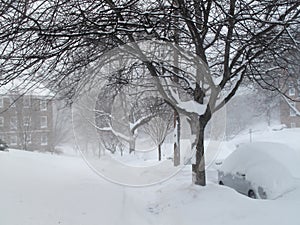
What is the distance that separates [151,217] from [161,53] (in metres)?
4.02

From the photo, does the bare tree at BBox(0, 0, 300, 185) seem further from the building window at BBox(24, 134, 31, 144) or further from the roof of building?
the building window at BBox(24, 134, 31, 144)

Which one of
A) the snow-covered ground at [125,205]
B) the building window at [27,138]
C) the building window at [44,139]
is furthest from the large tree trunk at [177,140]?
the building window at [44,139]

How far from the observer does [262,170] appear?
695 cm

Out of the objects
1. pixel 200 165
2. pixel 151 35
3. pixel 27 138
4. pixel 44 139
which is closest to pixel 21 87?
pixel 151 35

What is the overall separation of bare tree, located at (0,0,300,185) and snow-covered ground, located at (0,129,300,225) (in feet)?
4.58

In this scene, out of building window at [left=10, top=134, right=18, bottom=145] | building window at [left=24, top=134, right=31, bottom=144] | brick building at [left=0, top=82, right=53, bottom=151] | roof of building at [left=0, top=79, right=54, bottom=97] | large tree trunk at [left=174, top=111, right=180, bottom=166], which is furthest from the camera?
building window at [left=10, top=134, right=18, bottom=145]

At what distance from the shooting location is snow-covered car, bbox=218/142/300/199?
6270 mm

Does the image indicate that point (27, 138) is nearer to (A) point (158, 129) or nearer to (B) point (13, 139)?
(B) point (13, 139)

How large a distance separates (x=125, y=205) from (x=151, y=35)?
361 centimetres

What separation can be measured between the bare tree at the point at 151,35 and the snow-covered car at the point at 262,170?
0.90 m

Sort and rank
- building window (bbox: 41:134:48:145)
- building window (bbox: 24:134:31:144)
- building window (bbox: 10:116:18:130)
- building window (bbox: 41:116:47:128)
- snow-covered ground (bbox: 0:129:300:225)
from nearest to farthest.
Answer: snow-covered ground (bbox: 0:129:300:225) → building window (bbox: 10:116:18:130) → building window (bbox: 41:116:47:128) → building window (bbox: 24:134:31:144) → building window (bbox: 41:134:48:145)

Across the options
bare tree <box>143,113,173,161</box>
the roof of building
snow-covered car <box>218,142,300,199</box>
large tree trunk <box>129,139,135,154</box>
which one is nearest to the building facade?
large tree trunk <box>129,139,135,154</box>

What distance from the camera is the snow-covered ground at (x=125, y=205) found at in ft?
17.6

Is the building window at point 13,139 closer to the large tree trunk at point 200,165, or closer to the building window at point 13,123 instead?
the building window at point 13,123
